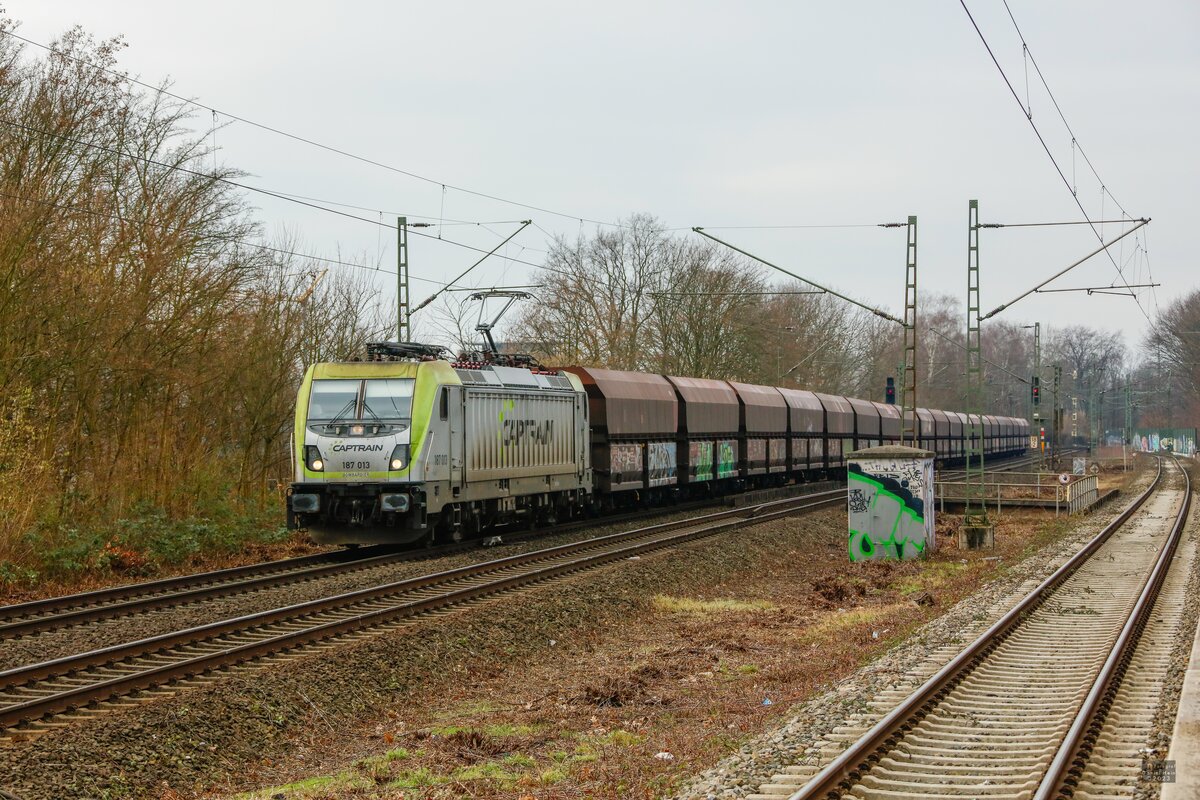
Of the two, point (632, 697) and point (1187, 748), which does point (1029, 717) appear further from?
point (632, 697)

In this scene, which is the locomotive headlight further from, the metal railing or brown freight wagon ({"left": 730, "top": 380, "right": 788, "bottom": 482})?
brown freight wagon ({"left": 730, "top": 380, "right": 788, "bottom": 482})

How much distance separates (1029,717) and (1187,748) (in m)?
2.07

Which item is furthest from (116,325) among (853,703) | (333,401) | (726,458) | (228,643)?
(726,458)

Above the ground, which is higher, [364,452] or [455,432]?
[455,432]

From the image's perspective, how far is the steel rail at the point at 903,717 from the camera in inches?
284

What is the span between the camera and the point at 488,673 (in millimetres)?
12758

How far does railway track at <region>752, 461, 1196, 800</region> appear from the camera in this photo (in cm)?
743

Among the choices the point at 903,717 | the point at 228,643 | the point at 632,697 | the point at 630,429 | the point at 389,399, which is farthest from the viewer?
the point at 630,429

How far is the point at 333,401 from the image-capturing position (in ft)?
66.0

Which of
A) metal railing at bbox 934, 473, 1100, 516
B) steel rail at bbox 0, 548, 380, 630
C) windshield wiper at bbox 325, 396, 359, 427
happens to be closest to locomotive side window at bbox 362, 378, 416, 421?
windshield wiper at bbox 325, 396, 359, 427

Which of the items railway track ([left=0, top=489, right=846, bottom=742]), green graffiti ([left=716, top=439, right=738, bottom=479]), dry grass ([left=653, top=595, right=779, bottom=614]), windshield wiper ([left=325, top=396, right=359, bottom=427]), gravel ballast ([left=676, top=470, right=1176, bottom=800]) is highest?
windshield wiper ([left=325, top=396, right=359, bottom=427])

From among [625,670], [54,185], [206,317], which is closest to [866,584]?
[625,670]

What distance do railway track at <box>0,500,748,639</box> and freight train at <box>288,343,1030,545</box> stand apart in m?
0.45

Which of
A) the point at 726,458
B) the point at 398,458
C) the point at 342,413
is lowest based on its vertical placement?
the point at 726,458
